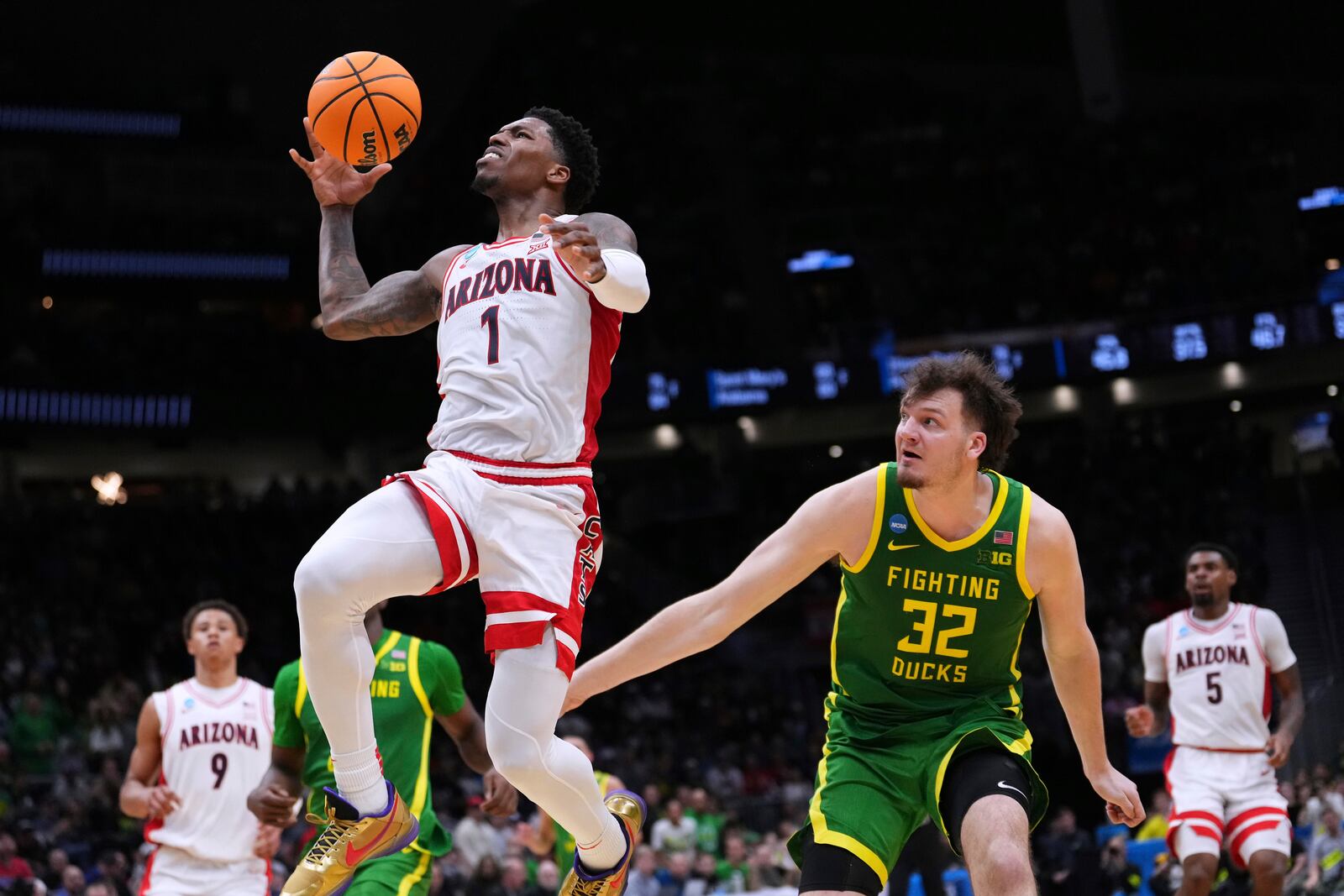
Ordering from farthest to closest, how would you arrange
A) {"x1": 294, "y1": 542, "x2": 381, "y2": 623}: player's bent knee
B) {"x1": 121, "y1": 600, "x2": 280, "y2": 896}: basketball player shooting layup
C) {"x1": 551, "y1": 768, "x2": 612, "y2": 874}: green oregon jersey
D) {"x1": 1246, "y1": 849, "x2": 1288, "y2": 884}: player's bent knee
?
{"x1": 551, "y1": 768, "x2": 612, "y2": 874}: green oregon jersey
{"x1": 1246, "y1": 849, "x2": 1288, "y2": 884}: player's bent knee
{"x1": 121, "y1": 600, "x2": 280, "y2": 896}: basketball player shooting layup
{"x1": 294, "y1": 542, "x2": 381, "y2": 623}: player's bent knee

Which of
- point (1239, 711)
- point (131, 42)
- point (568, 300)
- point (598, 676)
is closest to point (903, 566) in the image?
point (598, 676)

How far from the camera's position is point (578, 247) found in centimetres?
487

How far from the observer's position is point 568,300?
211 inches

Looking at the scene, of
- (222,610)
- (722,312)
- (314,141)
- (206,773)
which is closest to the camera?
(314,141)

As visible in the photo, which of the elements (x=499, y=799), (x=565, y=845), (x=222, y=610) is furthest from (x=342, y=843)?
(x=565, y=845)

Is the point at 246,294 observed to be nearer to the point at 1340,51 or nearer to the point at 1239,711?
the point at 1340,51

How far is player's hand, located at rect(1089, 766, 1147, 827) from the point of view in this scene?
201 inches

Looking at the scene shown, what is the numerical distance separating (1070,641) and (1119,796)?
51cm

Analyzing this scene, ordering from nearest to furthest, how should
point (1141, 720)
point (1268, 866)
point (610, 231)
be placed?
point (610, 231) → point (1141, 720) → point (1268, 866)

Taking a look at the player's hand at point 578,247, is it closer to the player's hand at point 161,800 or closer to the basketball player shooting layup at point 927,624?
the basketball player shooting layup at point 927,624

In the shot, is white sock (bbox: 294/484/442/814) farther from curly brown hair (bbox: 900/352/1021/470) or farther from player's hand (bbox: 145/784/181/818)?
player's hand (bbox: 145/784/181/818)

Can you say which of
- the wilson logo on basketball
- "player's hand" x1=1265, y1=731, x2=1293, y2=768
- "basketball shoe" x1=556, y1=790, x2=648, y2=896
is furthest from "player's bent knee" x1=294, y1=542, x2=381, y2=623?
"player's hand" x1=1265, y1=731, x2=1293, y2=768

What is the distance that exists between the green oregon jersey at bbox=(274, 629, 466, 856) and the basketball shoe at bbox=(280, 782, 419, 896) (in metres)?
1.91

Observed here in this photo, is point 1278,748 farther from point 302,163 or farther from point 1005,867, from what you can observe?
point 302,163
